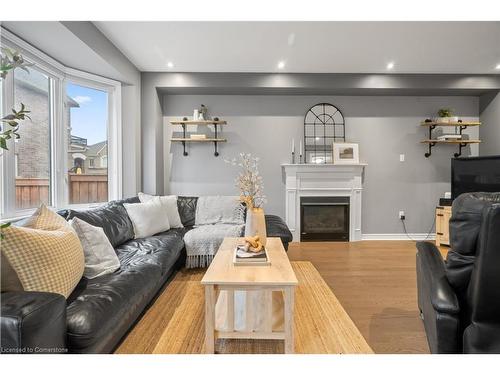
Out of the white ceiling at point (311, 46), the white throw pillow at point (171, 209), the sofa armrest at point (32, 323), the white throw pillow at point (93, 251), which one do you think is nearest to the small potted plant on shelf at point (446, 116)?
the white ceiling at point (311, 46)

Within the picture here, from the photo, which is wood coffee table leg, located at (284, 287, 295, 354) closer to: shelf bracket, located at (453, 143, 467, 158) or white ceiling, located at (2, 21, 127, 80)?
white ceiling, located at (2, 21, 127, 80)

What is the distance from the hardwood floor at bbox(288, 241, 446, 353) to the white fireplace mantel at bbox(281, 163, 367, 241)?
490 millimetres

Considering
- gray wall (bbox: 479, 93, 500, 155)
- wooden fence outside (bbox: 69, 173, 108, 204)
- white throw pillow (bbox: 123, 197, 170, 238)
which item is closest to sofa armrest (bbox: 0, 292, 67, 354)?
white throw pillow (bbox: 123, 197, 170, 238)

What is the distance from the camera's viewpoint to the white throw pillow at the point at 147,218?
10.1ft

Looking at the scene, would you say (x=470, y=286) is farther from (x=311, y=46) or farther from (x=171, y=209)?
(x=171, y=209)

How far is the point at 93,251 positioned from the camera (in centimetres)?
197

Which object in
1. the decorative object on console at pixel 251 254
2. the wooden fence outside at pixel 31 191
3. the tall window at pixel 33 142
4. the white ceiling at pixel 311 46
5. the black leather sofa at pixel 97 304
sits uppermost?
the white ceiling at pixel 311 46

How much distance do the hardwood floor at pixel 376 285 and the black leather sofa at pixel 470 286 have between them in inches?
24.0

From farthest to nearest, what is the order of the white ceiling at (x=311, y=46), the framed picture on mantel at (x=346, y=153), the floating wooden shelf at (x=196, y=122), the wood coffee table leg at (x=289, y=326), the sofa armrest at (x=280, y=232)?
1. the framed picture on mantel at (x=346, y=153)
2. the floating wooden shelf at (x=196, y=122)
3. the sofa armrest at (x=280, y=232)
4. the white ceiling at (x=311, y=46)
5. the wood coffee table leg at (x=289, y=326)

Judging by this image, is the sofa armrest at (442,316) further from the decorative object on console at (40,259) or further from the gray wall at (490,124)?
the gray wall at (490,124)

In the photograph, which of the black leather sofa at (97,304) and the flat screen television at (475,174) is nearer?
the black leather sofa at (97,304)

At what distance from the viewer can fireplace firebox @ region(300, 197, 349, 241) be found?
4586 mm

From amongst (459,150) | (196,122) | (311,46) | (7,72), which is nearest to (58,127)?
(196,122)
